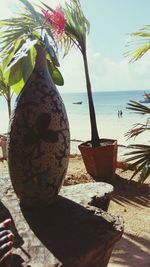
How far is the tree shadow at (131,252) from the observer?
3000mm

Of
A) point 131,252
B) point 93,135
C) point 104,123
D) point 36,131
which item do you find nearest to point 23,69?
point 36,131

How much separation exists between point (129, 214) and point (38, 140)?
7.64 feet

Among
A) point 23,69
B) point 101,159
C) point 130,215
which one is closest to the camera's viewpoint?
point 23,69

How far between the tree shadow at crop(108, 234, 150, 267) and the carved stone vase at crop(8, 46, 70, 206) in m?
0.99

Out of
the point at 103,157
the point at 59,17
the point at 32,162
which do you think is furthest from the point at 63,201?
the point at 103,157

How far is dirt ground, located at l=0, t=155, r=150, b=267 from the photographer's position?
10.2 feet

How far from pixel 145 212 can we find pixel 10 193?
6.72 ft

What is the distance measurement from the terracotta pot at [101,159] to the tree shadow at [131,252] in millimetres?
1800

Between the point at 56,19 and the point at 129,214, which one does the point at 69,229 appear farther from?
the point at 129,214

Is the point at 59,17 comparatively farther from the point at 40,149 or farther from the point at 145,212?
the point at 145,212

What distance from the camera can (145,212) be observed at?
4.37m

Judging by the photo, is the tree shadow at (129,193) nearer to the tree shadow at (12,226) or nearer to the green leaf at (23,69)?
the tree shadow at (12,226)

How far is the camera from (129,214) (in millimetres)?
4328

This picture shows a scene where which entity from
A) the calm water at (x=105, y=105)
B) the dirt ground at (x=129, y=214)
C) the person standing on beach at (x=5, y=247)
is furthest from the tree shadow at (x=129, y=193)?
the calm water at (x=105, y=105)
